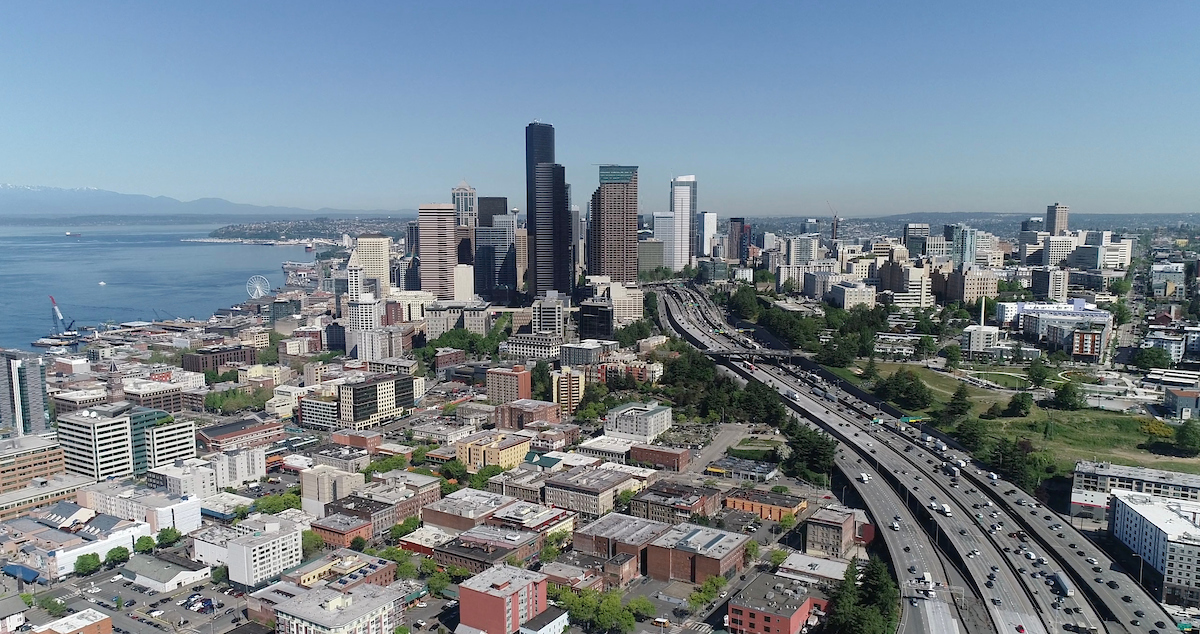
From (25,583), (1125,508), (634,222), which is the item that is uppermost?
(634,222)

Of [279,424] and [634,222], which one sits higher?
[634,222]

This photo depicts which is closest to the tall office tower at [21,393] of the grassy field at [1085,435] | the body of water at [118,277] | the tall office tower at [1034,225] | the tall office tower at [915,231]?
the body of water at [118,277]

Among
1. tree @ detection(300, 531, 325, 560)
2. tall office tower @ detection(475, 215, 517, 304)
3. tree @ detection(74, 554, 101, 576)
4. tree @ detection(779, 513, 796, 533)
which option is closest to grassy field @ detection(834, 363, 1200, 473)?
tree @ detection(779, 513, 796, 533)

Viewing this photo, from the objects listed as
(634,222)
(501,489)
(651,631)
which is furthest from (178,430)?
(634,222)

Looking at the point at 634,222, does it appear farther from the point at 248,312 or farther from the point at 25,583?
the point at 25,583

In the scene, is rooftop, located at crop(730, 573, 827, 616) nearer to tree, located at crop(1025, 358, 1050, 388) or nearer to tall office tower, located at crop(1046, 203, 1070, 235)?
tree, located at crop(1025, 358, 1050, 388)

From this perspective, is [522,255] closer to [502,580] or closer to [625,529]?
[625,529]

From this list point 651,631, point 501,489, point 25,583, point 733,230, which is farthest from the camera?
point 733,230
